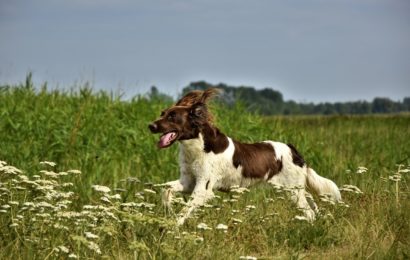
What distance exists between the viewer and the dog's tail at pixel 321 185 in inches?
341

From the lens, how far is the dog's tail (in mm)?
8656

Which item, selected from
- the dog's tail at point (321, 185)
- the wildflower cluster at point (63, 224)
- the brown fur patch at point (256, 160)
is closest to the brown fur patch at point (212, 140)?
the brown fur patch at point (256, 160)

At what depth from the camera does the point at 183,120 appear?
7.81m

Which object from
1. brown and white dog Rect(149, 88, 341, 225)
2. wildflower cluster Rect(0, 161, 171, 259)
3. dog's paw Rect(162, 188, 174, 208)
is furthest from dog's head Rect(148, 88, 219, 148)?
wildflower cluster Rect(0, 161, 171, 259)

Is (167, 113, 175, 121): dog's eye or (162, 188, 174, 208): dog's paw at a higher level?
(167, 113, 175, 121): dog's eye

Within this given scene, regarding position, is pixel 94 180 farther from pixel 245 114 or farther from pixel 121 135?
pixel 245 114

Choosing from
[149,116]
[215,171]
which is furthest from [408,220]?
[149,116]

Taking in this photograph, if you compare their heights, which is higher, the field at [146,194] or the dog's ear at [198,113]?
the dog's ear at [198,113]

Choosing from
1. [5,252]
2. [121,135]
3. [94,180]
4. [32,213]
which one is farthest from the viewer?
[121,135]

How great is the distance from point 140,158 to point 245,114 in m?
3.55

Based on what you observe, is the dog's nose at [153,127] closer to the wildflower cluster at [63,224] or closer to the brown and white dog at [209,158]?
the brown and white dog at [209,158]

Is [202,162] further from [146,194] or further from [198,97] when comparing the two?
[146,194]

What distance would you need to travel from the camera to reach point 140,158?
40.9 feet

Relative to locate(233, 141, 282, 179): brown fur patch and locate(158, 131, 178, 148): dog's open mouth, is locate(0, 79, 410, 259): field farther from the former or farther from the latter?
locate(158, 131, 178, 148): dog's open mouth
